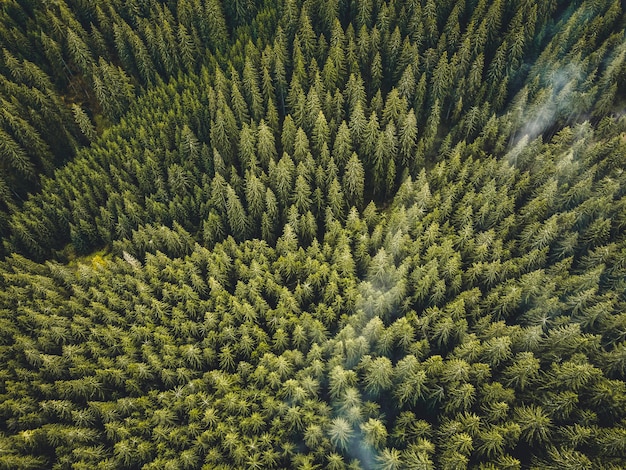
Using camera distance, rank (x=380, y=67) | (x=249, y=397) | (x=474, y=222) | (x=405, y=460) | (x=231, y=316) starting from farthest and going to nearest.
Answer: (x=380, y=67) → (x=474, y=222) → (x=231, y=316) → (x=249, y=397) → (x=405, y=460)

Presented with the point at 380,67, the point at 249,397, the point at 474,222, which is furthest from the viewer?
the point at 380,67

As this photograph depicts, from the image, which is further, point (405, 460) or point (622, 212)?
point (622, 212)

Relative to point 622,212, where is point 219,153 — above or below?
above

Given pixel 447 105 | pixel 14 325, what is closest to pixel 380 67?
pixel 447 105

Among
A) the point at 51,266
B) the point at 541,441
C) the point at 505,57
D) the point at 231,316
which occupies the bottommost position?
the point at 541,441

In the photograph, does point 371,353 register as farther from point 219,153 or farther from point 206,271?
point 219,153

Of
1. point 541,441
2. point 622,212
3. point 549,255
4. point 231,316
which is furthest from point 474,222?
point 231,316
